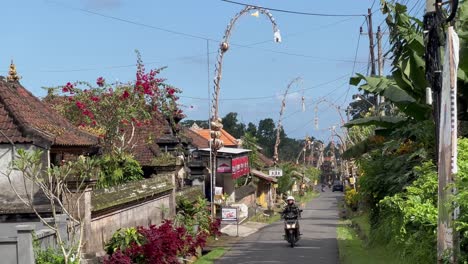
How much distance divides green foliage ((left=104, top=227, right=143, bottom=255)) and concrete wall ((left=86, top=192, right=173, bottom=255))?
0.14m

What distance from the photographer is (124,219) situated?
636 inches

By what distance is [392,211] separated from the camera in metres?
9.74

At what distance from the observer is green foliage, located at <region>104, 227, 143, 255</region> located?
14.6 m

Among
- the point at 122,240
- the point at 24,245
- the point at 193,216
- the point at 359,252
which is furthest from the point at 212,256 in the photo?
the point at 24,245

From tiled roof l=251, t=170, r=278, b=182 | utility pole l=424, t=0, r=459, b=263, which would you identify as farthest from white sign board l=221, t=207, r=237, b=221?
tiled roof l=251, t=170, r=278, b=182

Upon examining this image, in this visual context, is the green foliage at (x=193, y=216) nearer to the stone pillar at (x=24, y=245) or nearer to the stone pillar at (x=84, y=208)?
the stone pillar at (x=84, y=208)

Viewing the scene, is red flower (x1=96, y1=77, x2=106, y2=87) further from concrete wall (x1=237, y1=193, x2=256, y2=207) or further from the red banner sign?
concrete wall (x1=237, y1=193, x2=256, y2=207)

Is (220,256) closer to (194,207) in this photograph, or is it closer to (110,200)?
(194,207)

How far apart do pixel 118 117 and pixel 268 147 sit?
108622mm

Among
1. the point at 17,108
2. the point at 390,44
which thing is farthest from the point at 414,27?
the point at 17,108

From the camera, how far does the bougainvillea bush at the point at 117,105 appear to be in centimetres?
2414

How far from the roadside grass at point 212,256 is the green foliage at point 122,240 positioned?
351cm

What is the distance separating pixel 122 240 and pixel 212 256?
4686 mm

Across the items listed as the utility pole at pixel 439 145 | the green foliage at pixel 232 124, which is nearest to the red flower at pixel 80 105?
the utility pole at pixel 439 145
